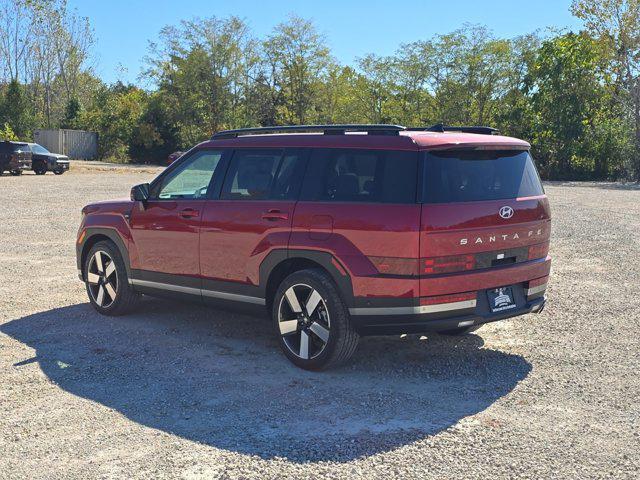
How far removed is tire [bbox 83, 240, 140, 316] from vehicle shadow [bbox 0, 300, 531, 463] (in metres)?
0.17

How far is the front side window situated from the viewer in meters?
6.57

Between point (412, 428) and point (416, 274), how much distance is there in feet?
3.62

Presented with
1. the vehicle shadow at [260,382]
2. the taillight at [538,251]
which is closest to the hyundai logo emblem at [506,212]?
the taillight at [538,251]

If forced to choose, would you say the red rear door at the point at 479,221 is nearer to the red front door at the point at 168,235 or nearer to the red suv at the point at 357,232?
the red suv at the point at 357,232

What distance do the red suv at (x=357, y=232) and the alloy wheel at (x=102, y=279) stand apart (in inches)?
36.8

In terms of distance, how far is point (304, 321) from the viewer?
5598mm

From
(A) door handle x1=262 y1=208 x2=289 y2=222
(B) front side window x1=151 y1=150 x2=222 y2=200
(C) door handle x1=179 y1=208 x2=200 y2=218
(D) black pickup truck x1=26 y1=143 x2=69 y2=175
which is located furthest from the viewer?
(D) black pickup truck x1=26 y1=143 x2=69 y2=175

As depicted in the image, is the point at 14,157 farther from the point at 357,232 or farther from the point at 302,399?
the point at 302,399

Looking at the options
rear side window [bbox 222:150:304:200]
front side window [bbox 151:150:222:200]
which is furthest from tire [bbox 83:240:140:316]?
rear side window [bbox 222:150:304:200]

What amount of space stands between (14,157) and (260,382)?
30.4 m

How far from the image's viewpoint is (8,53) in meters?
60.4

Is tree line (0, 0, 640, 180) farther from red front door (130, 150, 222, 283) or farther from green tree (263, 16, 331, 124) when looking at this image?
red front door (130, 150, 222, 283)

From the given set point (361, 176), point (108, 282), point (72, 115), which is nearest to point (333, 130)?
point (361, 176)

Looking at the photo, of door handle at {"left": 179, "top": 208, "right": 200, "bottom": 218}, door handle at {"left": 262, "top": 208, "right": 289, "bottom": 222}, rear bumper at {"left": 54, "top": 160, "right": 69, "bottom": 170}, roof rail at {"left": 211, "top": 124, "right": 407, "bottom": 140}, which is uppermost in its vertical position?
roof rail at {"left": 211, "top": 124, "right": 407, "bottom": 140}
